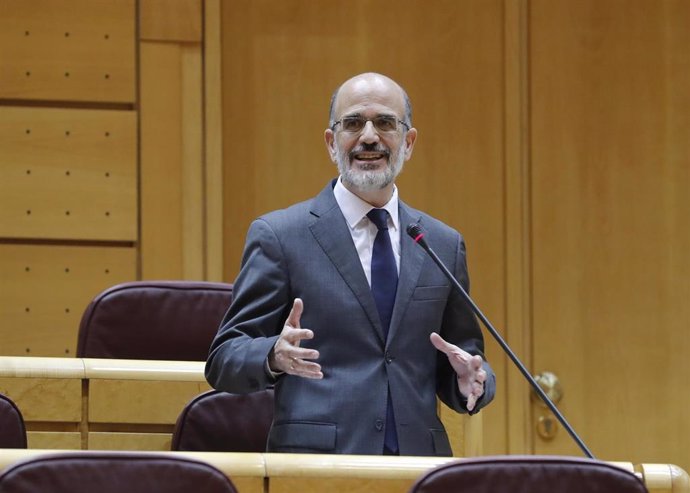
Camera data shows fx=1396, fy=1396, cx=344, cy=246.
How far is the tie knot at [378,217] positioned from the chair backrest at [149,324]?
41 centimetres

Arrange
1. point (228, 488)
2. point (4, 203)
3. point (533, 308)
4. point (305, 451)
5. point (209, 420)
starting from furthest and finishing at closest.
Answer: point (533, 308) < point (4, 203) < point (209, 420) < point (305, 451) < point (228, 488)

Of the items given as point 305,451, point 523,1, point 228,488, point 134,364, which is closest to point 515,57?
point 523,1

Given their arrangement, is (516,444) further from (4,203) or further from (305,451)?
(305,451)

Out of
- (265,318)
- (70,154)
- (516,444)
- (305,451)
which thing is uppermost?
(70,154)

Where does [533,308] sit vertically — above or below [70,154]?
below

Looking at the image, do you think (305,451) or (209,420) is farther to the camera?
(209,420)

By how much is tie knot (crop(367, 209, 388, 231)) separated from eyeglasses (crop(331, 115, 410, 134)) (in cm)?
8

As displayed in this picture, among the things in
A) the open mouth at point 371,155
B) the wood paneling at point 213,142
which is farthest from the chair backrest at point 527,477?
the wood paneling at point 213,142

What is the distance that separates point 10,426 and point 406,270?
41 centimetres

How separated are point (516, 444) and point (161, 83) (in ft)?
2.67

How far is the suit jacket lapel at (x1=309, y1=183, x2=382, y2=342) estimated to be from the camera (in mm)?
1304

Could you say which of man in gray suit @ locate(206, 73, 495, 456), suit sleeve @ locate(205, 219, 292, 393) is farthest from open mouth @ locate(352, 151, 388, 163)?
suit sleeve @ locate(205, 219, 292, 393)

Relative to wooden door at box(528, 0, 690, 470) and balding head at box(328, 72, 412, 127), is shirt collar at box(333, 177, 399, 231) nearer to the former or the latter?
balding head at box(328, 72, 412, 127)

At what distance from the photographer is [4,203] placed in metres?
2.14
